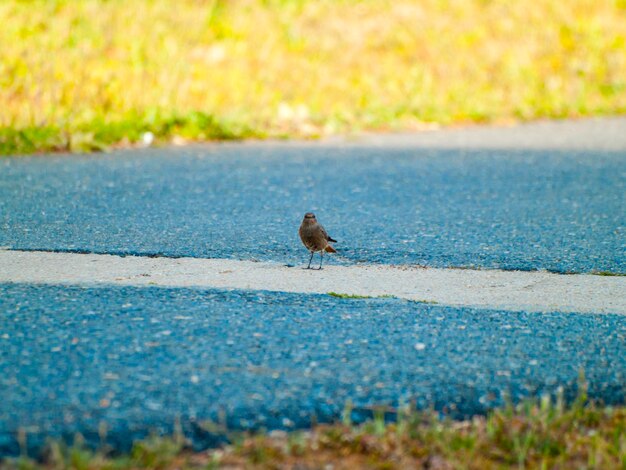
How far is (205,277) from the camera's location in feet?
14.7

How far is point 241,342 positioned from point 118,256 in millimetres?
1588

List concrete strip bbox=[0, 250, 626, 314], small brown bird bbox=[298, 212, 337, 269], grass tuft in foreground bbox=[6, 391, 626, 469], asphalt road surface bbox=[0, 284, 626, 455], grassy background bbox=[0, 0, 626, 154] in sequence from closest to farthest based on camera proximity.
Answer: grass tuft in foreground bbox=[6, 391, 626, 469]
asphalt road surface bbox=[0, 284, 626, 455]
concrete strip bbox=[0, 250, 626, 314]
small brown bird bbox=[298, 212, 337, 269]
grassy background bbox=[0, 0, 626, 154]

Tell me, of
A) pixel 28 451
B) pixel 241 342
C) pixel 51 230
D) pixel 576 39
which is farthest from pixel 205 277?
pixel 576 39

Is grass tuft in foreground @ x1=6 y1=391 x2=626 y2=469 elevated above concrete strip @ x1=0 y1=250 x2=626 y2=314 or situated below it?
below

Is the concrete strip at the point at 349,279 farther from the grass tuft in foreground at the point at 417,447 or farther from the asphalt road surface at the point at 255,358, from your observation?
the grass tuft in foreground at the point at 417,447

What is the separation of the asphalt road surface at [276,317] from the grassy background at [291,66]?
2107mm

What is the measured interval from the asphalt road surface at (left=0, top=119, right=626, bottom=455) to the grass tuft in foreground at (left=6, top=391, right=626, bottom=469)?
145mm

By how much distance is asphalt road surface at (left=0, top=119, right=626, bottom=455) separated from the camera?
9.77 ft

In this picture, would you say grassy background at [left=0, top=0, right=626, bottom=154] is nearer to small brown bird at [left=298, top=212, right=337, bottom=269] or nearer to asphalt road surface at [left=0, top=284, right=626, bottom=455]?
small brown bird at [left=298, top=212, right=337, bottom=269]

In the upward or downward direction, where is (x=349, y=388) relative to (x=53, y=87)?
downward

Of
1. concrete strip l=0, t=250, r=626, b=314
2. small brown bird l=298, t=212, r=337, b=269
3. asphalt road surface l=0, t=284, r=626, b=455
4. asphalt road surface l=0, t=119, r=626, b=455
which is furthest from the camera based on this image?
small brown bird l=298, t=212, r=337, b=269

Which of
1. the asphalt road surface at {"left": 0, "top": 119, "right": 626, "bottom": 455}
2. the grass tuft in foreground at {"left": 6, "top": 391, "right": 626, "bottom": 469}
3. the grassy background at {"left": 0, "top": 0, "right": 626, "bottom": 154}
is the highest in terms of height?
the grassy background at {"left": 0, "top": 0, "right": 626, "bottom": 154}

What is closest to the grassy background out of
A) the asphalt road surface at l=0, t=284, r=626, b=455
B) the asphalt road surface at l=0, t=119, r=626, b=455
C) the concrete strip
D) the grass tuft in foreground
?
the asphalt road surface at l=0, t=119, r=626, b=455

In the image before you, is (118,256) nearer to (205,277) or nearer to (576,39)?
(205,277)
